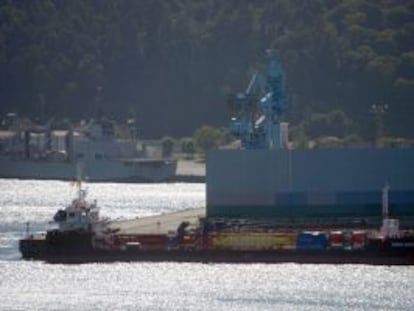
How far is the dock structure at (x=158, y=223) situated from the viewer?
286 feet

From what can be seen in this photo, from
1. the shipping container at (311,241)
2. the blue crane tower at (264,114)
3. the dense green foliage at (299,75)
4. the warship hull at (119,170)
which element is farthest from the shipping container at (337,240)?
the dense green foliage at (299,75)

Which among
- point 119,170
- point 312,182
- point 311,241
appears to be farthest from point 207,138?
point 311,241

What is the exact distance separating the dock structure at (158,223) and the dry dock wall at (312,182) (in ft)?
7.57

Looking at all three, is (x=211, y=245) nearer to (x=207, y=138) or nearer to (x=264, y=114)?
(x=264, y=114)

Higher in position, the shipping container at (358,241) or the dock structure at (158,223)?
the dock structure at (158,223)

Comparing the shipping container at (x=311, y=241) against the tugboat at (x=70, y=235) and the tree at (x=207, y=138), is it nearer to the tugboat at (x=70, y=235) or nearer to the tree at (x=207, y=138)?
the tugboat at (x=70, y=235)

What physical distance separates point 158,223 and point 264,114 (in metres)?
10.4

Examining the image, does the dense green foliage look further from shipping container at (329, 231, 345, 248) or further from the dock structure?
shipping container at (329, 231, 345, 248)

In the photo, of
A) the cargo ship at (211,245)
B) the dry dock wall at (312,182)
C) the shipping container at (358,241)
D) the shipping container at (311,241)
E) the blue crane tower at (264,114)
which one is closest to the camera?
the cargo ship at (211,245)

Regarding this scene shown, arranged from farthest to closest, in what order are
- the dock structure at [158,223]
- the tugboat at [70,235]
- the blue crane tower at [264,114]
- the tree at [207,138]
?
1. the tree at [207,138]
2. the blue crane tower at [264,114]
3. the dock structure at [158,223]
4. the tugboat at [70,235]

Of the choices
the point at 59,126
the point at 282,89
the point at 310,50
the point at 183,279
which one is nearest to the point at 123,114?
the point at 59,126

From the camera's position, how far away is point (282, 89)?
98.8 meters

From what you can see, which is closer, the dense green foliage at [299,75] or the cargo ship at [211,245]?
the cargo ship at [211,245]

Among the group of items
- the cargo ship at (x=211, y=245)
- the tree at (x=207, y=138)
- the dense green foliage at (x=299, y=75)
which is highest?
the dense green foliage at (x=299, y=75)
